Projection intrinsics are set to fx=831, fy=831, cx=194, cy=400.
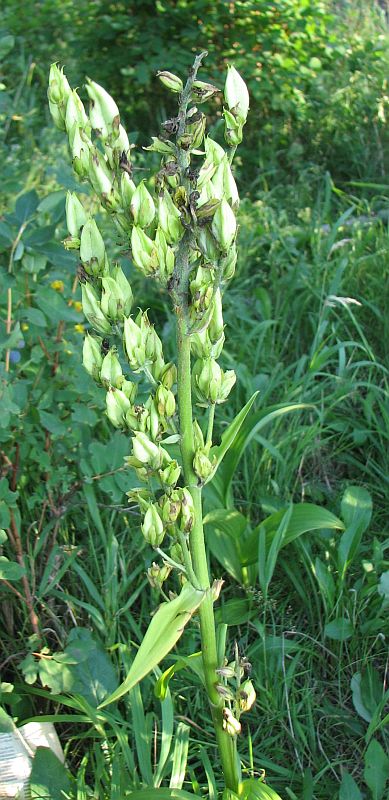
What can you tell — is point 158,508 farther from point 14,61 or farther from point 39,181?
point 14,61

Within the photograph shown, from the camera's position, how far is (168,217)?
109cm

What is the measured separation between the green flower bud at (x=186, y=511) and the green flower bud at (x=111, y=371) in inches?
7.3

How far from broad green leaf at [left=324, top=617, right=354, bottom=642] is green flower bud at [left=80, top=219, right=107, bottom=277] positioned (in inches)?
39.8

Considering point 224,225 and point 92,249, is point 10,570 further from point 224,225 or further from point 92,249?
point 224,225

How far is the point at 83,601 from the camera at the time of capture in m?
1.94

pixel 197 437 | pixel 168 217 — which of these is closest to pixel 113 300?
pixel 168 217

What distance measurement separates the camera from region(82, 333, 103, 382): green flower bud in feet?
3.95

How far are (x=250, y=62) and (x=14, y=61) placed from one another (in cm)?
124

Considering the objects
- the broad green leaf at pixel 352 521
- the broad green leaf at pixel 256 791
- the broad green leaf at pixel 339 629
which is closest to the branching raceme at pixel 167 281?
the broad green leaf at pixel 256 791

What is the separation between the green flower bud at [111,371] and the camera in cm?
118

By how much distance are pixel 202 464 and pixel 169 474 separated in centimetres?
5

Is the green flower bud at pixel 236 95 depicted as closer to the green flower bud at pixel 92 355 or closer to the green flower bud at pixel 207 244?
the green flower bud at pixel 207 244

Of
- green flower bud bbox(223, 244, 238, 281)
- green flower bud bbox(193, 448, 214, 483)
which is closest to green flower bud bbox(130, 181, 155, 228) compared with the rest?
green flower bud bbox(223, 244, 238, 281)

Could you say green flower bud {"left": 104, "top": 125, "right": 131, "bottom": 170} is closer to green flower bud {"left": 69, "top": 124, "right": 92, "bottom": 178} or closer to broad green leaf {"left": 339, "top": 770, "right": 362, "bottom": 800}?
green flower bud {"left": 69, "top": 124, "right": 92, "bottom": 178}
